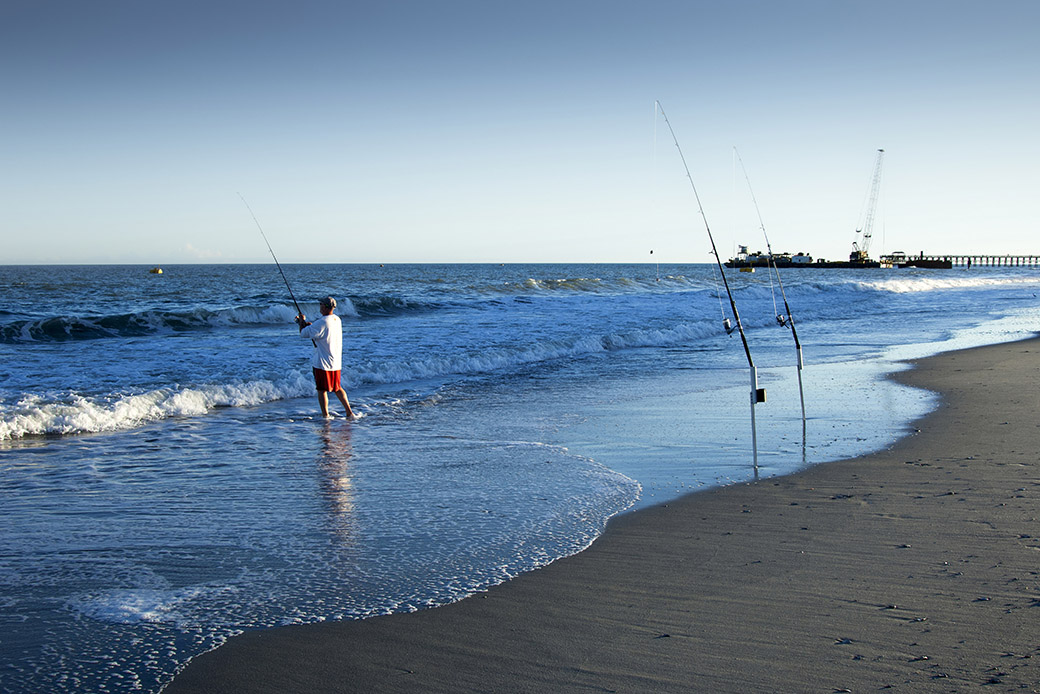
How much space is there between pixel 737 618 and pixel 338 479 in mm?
3720

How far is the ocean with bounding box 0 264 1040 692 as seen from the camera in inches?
149

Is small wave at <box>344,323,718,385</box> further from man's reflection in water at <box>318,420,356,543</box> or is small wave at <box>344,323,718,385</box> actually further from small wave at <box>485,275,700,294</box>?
small wave at <box>485,275,700,294</box>

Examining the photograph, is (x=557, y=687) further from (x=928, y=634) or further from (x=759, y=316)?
(x=759, y=316)

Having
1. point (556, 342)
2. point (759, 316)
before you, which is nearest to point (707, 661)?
point (556, 342)

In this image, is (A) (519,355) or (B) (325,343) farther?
(A) (519,355)

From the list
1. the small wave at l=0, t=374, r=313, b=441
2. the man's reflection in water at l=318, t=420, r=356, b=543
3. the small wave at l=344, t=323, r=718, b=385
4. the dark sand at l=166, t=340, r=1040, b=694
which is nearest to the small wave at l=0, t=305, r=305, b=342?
the small wave at l=344, t=323, r=718, b=385

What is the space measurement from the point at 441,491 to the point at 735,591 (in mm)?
2612

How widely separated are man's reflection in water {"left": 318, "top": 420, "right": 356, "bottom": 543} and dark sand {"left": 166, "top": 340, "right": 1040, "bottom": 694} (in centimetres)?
149

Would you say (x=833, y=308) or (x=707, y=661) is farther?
(x=833, y=308)

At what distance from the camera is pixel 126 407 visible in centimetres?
952

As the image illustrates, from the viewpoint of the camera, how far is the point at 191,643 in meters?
3.36

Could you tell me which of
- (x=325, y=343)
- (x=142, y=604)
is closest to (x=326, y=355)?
(x=325, y=343)

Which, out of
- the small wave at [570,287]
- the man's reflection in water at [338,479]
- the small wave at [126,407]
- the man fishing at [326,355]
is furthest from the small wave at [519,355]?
the small wave at [570,287]

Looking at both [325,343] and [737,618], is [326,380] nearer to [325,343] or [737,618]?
[325,343]
